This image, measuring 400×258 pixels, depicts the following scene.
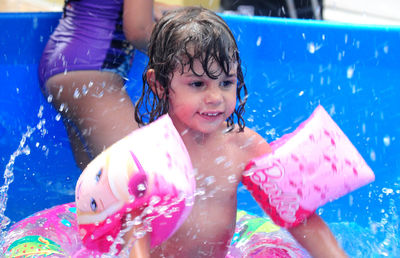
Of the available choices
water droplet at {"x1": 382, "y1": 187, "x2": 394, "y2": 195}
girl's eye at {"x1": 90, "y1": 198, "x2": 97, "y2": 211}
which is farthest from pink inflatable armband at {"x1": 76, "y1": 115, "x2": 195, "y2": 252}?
water droplet at {"x1": 382, "y1": 187, "x2": 394, "y2": 195}

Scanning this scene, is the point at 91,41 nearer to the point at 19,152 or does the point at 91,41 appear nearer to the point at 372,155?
the point at 19,152

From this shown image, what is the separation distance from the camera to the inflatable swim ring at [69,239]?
171 cm

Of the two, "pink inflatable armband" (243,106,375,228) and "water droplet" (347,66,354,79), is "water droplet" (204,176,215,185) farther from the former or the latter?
"water droplet" (347,66,354,79)

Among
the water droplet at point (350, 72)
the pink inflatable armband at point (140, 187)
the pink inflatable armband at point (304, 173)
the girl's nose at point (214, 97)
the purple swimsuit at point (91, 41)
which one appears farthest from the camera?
the water droplet at point (350, 72)

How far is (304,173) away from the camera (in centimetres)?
155

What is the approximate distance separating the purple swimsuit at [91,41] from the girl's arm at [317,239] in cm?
85

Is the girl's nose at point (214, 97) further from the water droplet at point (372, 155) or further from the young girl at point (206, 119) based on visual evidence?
the water droplet at point (372, 155)

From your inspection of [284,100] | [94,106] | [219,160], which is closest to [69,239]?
[94,106]

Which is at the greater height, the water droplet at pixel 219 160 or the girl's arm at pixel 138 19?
the girl's arm at pixel 138 19

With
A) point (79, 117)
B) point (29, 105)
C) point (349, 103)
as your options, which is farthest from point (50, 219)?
point (349, 103)

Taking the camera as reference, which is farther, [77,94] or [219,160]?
[77,94]

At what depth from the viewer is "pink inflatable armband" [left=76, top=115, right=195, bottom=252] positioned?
1.34 metres

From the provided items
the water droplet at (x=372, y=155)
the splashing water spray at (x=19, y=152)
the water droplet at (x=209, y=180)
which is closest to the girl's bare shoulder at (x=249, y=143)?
the water droplet at (x=209, y=180)

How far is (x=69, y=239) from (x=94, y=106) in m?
0.43
